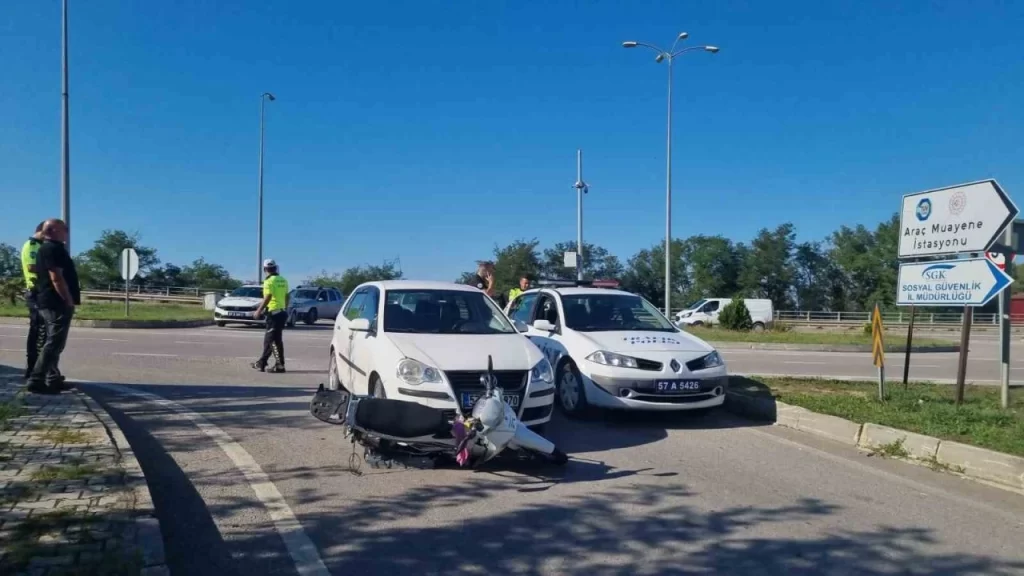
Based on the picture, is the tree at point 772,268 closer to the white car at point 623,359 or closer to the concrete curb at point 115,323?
the concrete curb at point 115,323

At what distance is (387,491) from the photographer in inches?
214

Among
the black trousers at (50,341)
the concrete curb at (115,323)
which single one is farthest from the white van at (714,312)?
the black trousers at (50,341)

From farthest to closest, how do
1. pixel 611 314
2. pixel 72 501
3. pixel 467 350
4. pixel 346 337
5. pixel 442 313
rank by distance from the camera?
pixel 611 314 → pixel 346 337 → pixel 442 313 → pixel 467 350 → pixel 72 501

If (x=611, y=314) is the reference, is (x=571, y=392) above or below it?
below

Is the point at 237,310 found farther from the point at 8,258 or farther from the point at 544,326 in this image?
the point at 8,258

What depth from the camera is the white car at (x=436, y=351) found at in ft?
21.0

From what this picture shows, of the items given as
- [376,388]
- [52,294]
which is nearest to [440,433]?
[376,388]

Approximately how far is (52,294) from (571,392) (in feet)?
19.3

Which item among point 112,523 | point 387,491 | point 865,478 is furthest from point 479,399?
point 865,478

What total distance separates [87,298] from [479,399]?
51123 mm

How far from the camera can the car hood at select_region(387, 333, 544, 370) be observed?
6.53 meters

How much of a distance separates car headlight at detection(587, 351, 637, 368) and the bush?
23.3m

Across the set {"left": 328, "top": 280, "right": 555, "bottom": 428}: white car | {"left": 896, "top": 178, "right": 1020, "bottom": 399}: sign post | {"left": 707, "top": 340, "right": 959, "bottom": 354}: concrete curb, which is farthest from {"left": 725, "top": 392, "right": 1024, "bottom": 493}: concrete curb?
{"left": 707, "top": 340, "right": 959, "bottom": 354}: concrete curb

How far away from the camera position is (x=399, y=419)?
19.3ft
